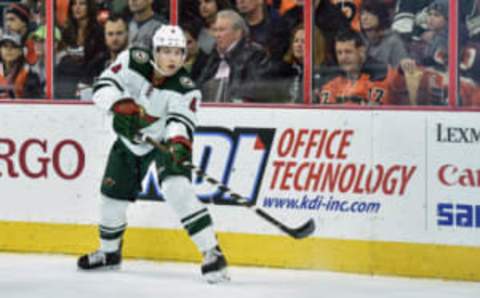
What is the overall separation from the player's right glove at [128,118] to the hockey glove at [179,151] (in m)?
0.21

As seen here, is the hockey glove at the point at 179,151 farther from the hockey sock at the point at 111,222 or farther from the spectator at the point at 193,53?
the spectator at the point at 193,53

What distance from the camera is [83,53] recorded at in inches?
303

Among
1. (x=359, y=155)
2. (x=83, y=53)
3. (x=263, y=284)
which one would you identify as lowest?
(x=263, y=284)

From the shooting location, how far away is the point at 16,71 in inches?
308

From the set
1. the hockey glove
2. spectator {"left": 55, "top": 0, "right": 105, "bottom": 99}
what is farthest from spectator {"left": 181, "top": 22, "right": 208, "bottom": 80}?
the hockey glove

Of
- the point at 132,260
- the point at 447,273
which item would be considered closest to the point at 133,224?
the point at 132,260

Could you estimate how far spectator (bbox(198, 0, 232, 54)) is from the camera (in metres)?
7.36

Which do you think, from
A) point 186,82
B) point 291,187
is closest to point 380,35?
point 291,187

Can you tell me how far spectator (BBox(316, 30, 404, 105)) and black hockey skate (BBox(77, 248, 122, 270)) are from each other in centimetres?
144

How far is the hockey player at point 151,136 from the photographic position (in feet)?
22.3

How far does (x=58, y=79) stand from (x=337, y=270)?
6.80 feet

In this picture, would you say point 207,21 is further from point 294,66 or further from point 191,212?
point 191,212

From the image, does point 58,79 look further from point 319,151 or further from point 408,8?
point 408,8

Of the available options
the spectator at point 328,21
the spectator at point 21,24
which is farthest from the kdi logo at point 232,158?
the spectator at point 21,24
